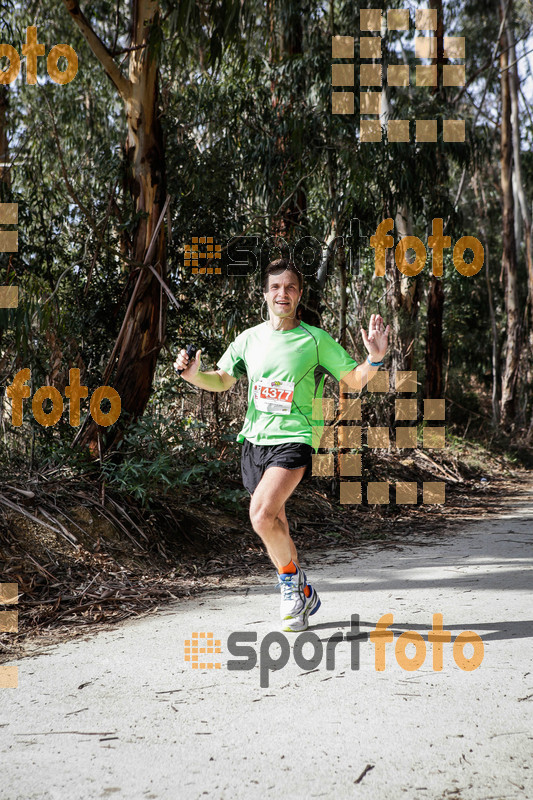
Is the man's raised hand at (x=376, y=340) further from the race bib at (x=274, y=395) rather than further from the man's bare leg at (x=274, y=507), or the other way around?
the man's bare leg at (x=274, y=507)

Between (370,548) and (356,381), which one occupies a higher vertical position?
(356,381)

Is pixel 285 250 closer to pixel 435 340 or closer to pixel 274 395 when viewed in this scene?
pixel 274 395

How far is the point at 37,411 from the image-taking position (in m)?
6.85

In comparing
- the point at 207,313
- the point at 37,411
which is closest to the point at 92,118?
the point at 207,313

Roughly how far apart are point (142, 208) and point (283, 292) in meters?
3.42

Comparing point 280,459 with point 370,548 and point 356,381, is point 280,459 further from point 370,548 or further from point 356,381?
point 370,548

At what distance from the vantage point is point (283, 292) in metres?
4.25

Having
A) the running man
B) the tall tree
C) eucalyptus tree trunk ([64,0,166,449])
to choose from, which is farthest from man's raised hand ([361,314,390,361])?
the tall tree

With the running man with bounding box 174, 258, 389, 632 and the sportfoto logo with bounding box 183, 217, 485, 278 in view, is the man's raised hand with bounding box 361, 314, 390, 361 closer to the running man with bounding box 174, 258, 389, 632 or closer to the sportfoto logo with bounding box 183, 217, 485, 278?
the running man with bounding box 174, 258, 389, 632

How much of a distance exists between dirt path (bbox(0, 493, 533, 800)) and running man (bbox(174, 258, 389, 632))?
1.10 feet

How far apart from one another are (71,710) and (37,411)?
4.21m

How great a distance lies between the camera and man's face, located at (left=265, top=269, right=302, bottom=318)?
426 centimetres

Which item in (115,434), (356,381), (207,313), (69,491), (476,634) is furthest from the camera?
(207,313)

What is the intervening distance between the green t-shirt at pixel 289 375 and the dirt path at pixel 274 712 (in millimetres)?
1038
